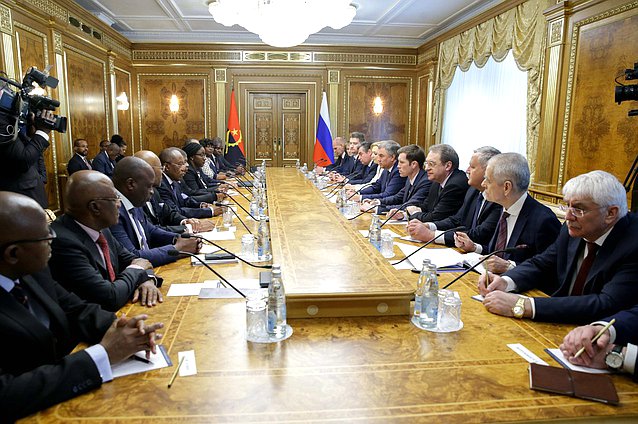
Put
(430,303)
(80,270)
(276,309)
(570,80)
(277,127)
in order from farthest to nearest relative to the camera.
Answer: (277,127)
(570,80)
(80,270)
(430,303)
(276,309)

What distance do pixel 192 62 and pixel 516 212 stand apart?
851 cm

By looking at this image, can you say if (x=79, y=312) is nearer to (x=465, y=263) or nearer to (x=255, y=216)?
(x=465, y=263)

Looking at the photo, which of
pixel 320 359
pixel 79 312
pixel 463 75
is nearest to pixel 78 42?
pixel 463 75

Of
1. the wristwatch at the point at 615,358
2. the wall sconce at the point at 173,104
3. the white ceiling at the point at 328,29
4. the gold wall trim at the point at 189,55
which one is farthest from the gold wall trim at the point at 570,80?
the wall sconce at the point at 173,104

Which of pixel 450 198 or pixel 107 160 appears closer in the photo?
pixel 450 198

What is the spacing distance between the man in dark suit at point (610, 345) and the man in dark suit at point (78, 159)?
19.8 ft

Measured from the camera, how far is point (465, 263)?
245 cm

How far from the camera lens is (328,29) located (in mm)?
8945

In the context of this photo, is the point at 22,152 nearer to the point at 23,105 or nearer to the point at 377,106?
the point at 23,105

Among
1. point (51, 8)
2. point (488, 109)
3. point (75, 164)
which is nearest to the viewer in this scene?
point (51, 8)

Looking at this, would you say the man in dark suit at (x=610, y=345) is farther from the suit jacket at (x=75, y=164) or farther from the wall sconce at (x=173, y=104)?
the wall sconce at (x=173, y=104)

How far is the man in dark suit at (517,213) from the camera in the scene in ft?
8.04

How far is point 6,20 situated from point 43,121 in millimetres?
2063

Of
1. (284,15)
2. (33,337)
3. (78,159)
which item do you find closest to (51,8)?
(78,159)
